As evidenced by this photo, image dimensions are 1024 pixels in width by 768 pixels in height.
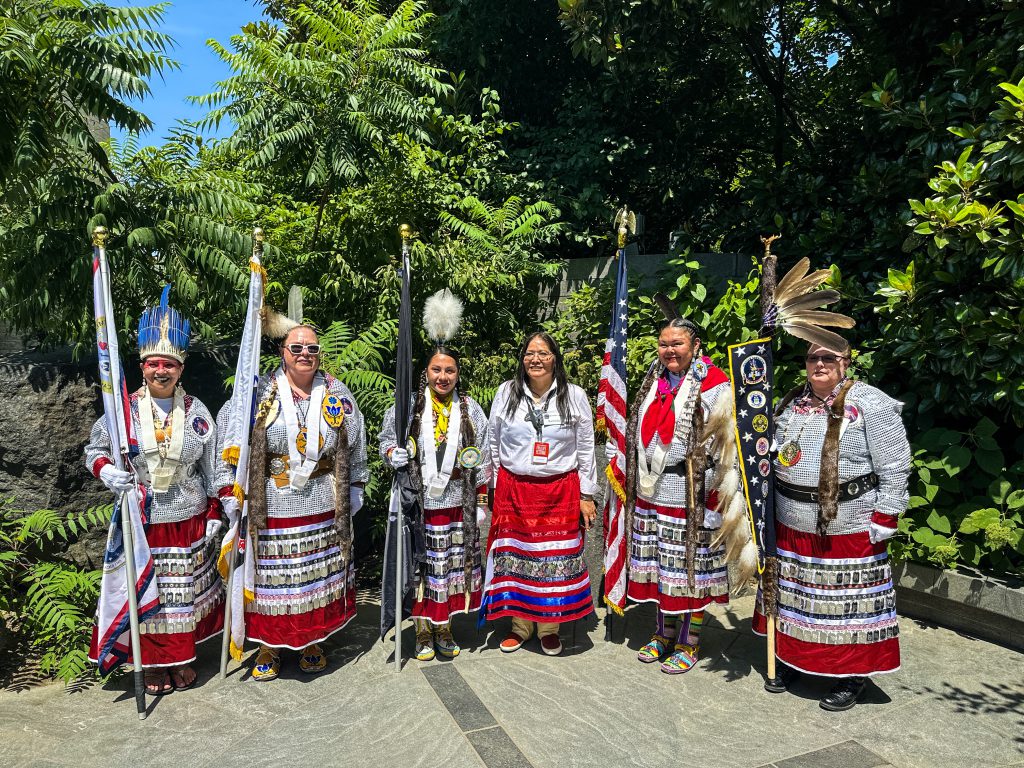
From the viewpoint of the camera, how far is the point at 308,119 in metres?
6.29

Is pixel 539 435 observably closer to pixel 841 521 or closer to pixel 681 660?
pixel 681 660

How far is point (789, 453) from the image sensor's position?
433 centimetres

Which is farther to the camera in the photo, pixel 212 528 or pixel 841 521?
pixel 212 528

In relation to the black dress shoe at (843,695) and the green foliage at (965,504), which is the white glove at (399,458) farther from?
the green foliage at (965,504)

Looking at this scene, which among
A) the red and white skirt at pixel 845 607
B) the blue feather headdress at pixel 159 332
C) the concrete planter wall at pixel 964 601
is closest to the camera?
the red and white skirt at pixel 845 607

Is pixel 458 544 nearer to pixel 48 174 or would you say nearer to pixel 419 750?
pixel 419 750

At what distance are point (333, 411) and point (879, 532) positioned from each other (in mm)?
3231

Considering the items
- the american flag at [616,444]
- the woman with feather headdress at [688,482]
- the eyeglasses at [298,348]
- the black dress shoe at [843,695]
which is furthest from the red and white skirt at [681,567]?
the eyeglasses at [298,348]

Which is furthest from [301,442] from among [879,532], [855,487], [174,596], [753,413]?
[879,532]

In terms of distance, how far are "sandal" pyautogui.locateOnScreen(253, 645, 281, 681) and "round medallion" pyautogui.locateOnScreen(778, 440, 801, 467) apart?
11.0 ft

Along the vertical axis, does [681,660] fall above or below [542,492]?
below

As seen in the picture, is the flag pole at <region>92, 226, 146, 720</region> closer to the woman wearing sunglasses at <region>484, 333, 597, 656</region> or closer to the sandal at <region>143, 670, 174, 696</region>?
the sandal at <region>143, 670, 174, 696</region>

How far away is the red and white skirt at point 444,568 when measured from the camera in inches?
192

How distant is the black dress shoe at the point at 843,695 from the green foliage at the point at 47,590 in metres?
4.47
